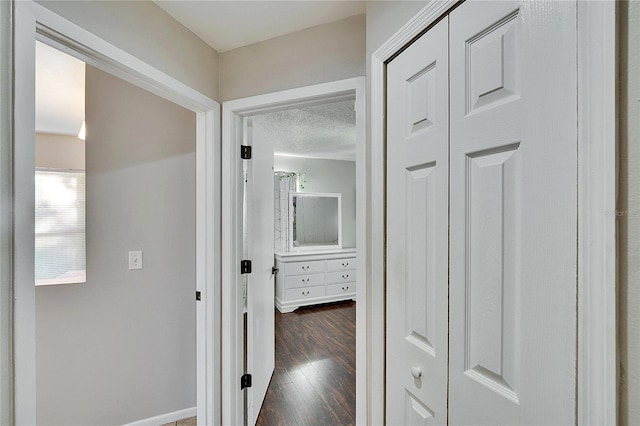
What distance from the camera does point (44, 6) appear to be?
0.88 meters

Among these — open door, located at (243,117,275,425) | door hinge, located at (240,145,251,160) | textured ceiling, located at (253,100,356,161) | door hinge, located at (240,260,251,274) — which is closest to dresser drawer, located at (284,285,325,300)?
open door, located at (243,117,275,425)

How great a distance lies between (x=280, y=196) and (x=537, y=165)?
3850 mm

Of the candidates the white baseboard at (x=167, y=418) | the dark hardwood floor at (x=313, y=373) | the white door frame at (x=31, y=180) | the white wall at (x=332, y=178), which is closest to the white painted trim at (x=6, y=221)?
the white door frame at (x=31, y=180)

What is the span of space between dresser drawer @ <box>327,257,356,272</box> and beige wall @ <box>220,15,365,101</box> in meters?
3.09

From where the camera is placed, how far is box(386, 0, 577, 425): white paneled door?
51 cm

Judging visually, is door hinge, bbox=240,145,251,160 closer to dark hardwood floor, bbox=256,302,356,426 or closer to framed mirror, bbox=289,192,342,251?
dark hardwood floor, bbox=256,302,356,426

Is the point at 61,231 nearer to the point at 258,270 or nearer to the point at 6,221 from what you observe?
the point at 258,270

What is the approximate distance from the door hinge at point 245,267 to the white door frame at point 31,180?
0.15 m

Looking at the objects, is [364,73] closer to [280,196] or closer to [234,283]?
[234,283]

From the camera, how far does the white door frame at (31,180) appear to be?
750mm

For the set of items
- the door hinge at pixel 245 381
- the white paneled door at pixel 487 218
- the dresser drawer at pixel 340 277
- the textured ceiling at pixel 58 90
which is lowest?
the door hinge at pixel 245 381

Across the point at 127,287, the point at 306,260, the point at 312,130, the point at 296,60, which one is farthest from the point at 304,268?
the point at 296,60

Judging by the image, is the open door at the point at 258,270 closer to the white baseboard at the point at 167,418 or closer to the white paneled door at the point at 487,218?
the white baseboard at the point at 167,418
